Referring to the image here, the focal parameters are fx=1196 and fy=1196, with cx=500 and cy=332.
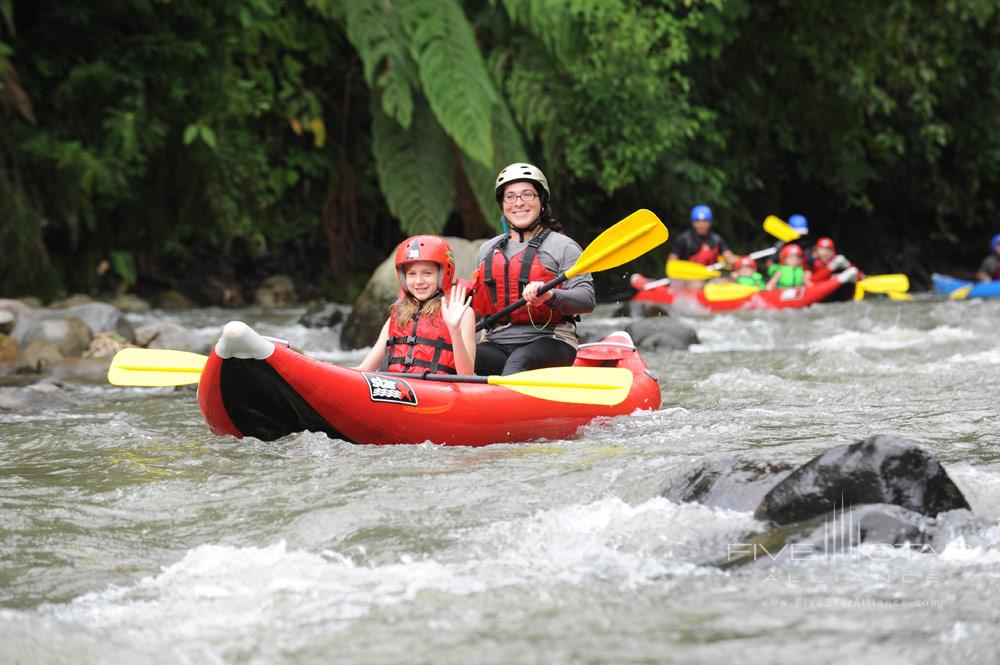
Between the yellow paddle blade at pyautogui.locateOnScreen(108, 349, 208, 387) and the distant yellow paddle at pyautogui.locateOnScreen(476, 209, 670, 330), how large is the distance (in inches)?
43.5

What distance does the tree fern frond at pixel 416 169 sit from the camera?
10.1 m

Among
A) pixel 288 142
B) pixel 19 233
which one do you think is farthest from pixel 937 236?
pixel 19 233

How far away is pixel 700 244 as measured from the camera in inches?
474

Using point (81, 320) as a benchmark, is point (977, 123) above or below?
above

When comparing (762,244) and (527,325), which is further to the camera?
(762,244)

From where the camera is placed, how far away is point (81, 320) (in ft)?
24.7

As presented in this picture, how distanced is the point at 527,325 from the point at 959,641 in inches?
111

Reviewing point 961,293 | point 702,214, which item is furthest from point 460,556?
point 961,293

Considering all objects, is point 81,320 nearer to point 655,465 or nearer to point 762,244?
point 655,465

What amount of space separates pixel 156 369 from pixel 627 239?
1.94m

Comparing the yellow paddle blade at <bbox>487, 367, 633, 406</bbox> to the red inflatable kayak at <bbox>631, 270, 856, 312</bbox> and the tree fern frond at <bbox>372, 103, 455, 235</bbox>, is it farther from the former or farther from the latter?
the red inflatable kayak at <bbox>631, 270, 856, 312</bbox>

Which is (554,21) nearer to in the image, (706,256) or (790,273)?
(706,256)

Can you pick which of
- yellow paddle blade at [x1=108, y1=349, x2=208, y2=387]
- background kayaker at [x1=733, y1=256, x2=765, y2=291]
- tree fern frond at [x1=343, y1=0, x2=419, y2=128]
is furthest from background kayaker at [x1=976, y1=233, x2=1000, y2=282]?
yellow paddle blade at [x1=108, y1=349, x2=208, y2=387]

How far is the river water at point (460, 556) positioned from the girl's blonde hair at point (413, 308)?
23.3 inches
